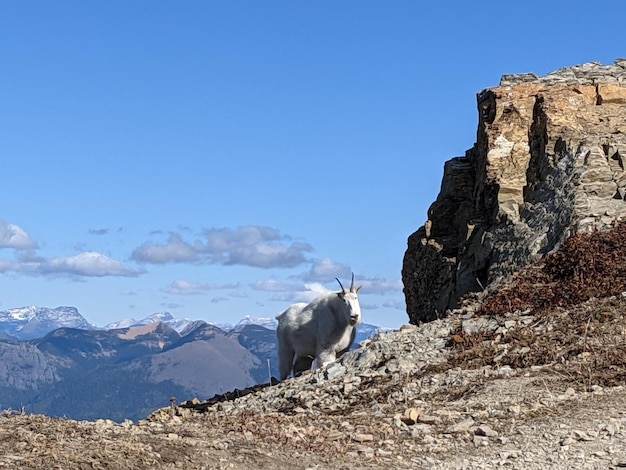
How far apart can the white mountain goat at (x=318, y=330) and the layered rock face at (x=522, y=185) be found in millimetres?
4213

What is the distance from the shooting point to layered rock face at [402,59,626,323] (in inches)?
949

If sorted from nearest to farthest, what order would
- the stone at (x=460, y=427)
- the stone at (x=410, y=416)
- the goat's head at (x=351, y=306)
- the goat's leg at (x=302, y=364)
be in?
the stone at (x=460, y=427) < the stone at (x=410, y=416) < the goat's head at (x=351, y=306) < the goat's leg at (x=302, y=364)

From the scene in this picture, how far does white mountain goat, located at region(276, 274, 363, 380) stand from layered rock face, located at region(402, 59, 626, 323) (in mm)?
4213

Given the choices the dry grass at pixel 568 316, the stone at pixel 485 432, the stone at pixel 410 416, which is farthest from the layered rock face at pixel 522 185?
the stone at pixel 485 432

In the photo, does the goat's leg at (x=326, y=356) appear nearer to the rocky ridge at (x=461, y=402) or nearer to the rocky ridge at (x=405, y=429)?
the rocky ridge at (x=461, y=402)

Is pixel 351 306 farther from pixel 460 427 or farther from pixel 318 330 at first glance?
pixel 460 427

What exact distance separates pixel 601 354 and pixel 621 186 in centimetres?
1094

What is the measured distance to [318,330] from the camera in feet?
72.5

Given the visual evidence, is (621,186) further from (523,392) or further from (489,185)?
(523,392)

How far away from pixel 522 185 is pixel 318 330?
8.34m

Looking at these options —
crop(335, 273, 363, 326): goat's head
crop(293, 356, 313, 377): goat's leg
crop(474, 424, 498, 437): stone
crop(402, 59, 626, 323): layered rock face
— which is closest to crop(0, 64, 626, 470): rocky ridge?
crop(474, 424, 498, 437): stone

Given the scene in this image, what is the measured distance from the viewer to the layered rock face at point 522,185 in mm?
24109

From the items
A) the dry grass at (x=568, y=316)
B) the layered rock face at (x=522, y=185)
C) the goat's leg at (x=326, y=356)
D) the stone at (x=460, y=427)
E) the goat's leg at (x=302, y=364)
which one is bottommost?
the goat's leg at (x=302, y=364)

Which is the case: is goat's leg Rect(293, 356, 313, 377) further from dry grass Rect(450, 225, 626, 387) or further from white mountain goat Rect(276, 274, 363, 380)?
dry grass Rect(450, 225, 626, 387)
